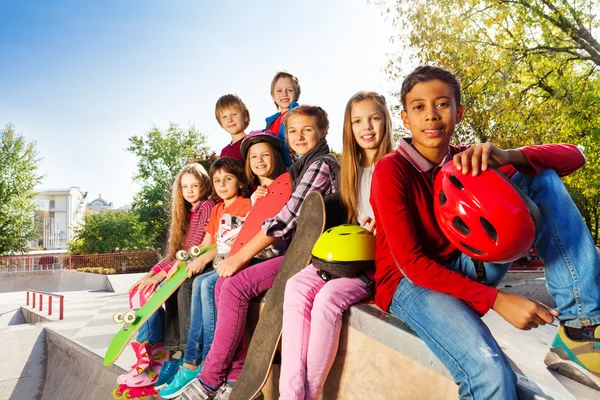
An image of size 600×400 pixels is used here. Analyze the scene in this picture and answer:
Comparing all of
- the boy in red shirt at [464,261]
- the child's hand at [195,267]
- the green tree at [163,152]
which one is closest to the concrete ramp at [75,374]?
the child's hand at [195,267]

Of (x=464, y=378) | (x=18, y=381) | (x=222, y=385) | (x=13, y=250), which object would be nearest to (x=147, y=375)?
(x=222, y=385)

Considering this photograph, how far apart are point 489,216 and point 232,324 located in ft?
6.72

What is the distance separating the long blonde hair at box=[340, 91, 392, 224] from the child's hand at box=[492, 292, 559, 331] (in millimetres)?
1342

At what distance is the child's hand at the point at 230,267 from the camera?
11.0ft

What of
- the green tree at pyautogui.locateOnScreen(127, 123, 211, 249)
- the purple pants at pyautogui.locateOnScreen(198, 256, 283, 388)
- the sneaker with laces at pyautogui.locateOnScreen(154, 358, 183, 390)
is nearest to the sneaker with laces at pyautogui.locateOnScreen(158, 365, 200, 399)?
the purple pants at pyautogui.locateOnScreen(198, 256, 283, 388)

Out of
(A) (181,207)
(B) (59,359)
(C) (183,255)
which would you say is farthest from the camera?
(B) (59,359)

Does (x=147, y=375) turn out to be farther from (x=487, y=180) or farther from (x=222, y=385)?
(x=487, y=180)

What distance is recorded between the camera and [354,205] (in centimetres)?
293

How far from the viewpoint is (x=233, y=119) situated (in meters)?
5.09

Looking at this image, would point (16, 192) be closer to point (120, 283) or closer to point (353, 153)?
point (120, 283)

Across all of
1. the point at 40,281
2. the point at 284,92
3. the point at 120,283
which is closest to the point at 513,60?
the point at 284,92

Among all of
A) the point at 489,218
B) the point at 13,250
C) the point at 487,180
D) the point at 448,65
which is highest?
the point at 448,65

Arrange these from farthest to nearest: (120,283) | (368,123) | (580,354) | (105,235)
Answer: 1. (105,235)
2. (120,283)
3. (368,123)
4. (580,354)

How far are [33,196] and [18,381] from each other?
3347cm
